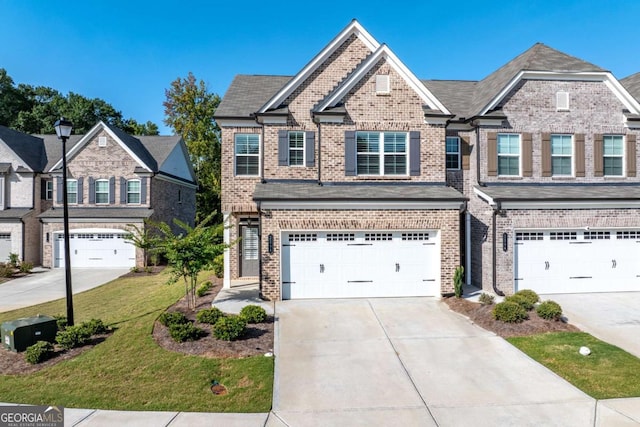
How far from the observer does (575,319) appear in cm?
1040

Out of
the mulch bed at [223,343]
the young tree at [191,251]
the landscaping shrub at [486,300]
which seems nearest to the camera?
the mulch bed at [223,343]

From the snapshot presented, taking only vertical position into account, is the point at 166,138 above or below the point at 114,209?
above

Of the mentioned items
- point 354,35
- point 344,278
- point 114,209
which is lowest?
point 344,278

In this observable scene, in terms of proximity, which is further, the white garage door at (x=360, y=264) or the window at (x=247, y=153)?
the window at (x=247, y=153)

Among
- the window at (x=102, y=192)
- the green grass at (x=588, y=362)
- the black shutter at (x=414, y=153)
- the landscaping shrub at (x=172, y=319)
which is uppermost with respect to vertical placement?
the black shutter at (x=414, y=153)

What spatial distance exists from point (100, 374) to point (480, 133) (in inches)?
587

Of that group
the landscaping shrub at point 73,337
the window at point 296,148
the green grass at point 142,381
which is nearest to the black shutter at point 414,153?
the window at point 296,148

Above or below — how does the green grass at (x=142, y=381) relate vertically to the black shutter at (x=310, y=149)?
below

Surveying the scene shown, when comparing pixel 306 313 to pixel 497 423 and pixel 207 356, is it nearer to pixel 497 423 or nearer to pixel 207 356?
pixel 207 356

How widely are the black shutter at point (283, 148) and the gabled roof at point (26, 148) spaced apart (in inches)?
752

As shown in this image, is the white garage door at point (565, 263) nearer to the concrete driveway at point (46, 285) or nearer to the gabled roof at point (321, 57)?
the gabled roof at point (321, 57)

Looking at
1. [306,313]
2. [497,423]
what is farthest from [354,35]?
[497,423]

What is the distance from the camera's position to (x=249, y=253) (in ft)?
50.8

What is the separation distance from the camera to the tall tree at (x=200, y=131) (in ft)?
112
